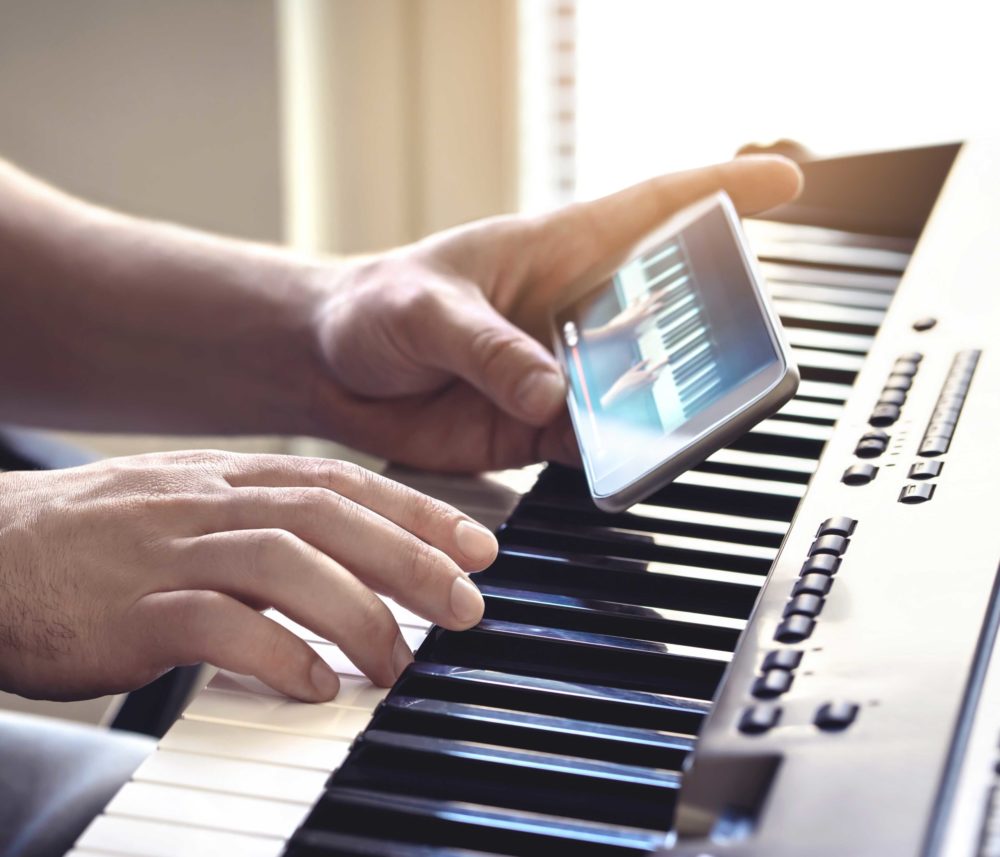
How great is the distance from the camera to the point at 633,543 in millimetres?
619

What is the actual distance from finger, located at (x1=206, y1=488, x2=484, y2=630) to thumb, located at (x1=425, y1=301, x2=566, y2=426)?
21cm

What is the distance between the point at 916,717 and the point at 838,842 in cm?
7

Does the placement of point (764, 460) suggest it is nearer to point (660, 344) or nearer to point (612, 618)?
point (660, 344)

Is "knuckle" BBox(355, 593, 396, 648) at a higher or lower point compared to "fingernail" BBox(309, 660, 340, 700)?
higher

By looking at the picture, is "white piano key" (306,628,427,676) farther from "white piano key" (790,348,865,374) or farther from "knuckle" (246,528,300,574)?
"white piano key" (790,348,865,374)

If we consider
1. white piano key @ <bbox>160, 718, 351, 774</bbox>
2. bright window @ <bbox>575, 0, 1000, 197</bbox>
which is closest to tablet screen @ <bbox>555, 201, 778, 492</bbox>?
white piano key @ <bbox>160, 718, 351, 774</bbox>

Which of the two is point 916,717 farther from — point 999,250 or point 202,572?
point 999,250

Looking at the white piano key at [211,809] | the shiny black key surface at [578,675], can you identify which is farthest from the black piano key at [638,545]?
the white piano key at [211,809]

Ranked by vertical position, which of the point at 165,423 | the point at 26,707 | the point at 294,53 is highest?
the point at 294,53

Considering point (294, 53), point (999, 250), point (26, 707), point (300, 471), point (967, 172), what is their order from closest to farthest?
1. point (300, 471)
2. point (999, 250)
3. point (967, 172)
4. point (26, 707)
5. point (294, 53)

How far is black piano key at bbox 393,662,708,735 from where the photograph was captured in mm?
477

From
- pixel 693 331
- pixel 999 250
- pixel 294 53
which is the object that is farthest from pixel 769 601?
pixel 294 53

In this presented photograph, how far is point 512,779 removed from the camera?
0.45 metres

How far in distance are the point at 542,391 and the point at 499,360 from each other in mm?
46
